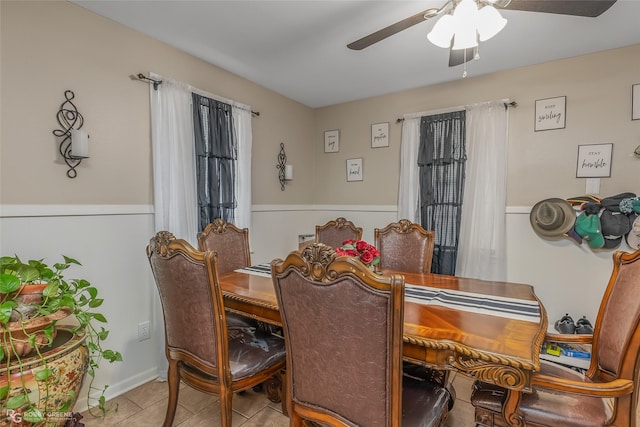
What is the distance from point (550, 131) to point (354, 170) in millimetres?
1893

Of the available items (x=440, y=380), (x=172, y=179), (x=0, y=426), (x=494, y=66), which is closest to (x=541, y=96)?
(x=494, y=66)

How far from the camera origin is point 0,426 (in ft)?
2.99

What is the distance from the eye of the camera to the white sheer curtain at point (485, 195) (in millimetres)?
2785

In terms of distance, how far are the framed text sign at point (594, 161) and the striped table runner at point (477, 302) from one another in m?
1.67

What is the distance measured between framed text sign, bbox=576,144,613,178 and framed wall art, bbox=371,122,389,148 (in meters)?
1.70

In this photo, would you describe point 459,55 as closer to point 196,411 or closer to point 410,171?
point 410,171

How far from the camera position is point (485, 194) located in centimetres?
283

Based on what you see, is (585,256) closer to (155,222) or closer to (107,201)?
(155,222)

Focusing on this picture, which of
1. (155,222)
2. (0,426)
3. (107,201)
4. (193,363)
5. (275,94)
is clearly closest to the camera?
(0,426)

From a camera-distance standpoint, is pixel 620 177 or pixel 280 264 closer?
pixel 280 264

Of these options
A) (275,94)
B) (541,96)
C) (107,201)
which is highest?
(275,94)

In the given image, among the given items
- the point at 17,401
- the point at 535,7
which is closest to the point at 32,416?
the point at 17,401

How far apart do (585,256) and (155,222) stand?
3.38 metres

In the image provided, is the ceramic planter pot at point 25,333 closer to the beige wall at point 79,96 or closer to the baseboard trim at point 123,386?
the beige wall at point 79,96
